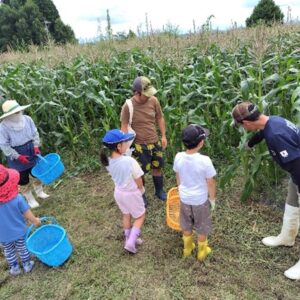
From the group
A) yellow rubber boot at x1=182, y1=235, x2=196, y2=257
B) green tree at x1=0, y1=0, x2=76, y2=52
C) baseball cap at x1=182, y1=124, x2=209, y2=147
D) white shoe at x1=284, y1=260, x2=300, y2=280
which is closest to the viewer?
baseball cap at x1=182, y1=124, x2=209, y2=147

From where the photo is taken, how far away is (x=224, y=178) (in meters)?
3.65

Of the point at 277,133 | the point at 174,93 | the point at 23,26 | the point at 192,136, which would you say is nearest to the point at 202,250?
the point at 192,136

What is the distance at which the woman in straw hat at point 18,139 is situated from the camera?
12.3 feet

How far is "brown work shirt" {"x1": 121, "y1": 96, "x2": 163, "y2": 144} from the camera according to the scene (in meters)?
3.71

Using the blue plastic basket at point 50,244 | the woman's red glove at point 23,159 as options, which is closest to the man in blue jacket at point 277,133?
the blue plastic basket at point 50,244

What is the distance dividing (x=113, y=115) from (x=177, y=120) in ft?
3.92

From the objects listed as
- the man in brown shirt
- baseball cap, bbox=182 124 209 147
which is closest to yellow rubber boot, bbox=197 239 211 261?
baseball cap, bbox=182 124 209 147

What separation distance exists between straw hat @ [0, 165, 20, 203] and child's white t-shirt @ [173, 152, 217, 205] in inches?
57.8

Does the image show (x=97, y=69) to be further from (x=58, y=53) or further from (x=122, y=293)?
(x=122, y=293)

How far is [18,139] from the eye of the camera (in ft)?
12.9

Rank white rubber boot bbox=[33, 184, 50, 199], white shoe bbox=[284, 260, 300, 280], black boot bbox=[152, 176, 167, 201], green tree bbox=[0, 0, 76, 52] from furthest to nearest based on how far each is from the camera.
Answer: green tree bbox=[0, 0, 76, 52], white rubber boot bbox=[33, 184, 50, 199], black boot bbox=[152, 176, 167, 201], white shoe bbox=[284, 260, 300, 280]

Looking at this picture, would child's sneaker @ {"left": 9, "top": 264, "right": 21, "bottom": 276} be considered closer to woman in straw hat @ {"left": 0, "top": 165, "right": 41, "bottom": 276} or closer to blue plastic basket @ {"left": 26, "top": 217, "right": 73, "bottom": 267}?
woman in straw hat @ {"left": 0, "top": 165, "right": 41, "bottom": 276}

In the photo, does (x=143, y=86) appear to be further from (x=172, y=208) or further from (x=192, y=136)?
(x=172, y=208)

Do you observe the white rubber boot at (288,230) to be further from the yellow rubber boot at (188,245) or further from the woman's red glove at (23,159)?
the woman's red glove at (23,159)
